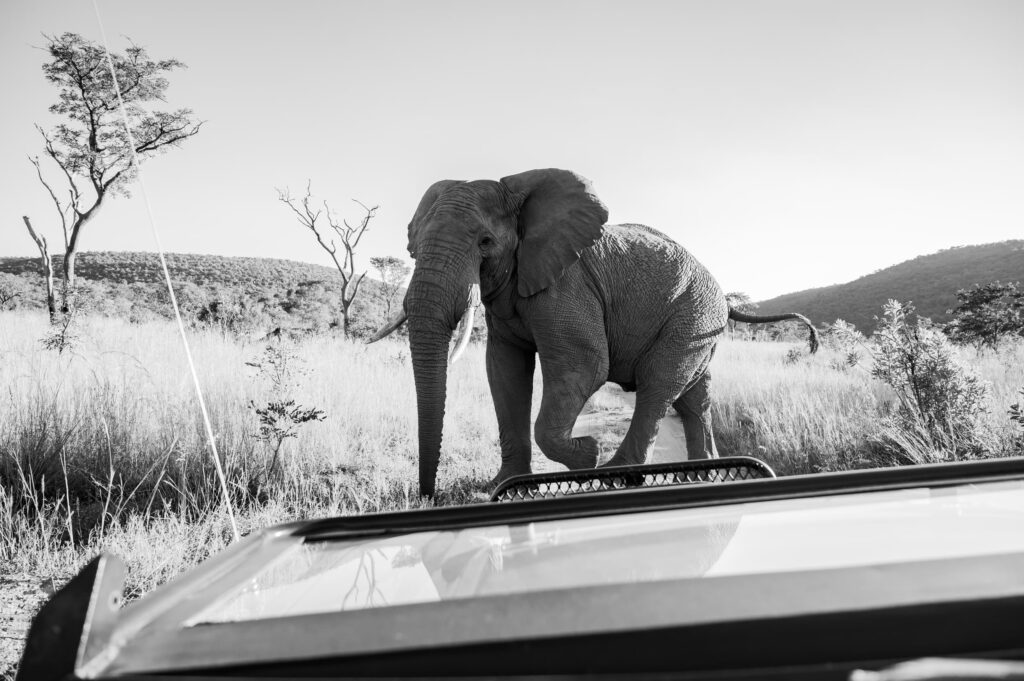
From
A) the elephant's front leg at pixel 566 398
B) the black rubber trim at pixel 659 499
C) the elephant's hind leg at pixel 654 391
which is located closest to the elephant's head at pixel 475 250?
the elephant's front leg at pixel 566 398

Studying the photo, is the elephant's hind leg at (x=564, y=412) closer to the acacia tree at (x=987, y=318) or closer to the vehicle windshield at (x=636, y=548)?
the vehicle windshield at (x=636, y=548)

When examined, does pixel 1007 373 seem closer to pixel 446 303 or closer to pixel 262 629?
pixel 446 303

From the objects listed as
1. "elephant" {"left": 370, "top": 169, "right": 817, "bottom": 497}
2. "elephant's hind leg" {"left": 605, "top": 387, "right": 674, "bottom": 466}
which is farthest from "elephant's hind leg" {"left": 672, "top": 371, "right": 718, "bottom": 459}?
"elephant's hind leg" {"left": 605, "top": 387, "right": 674, "bottom": 466}

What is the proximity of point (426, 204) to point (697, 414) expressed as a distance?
11.3 feet

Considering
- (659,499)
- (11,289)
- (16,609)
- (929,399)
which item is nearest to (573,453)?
(16,609)

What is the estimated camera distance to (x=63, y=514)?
4484mm

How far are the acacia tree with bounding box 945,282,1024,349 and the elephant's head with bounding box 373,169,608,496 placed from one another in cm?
1614

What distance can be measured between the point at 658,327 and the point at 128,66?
21.2m

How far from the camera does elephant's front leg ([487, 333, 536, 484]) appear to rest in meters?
5.01

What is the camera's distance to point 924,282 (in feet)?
175

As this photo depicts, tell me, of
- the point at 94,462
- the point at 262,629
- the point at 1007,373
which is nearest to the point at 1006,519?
the point at 262,629

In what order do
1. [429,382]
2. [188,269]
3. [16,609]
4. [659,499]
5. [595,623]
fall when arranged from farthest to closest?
[188,269], [429,382], [16,609], [659,499], [595,623]

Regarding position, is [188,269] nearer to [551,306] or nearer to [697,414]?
[697,414]

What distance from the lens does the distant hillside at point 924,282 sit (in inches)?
1812
